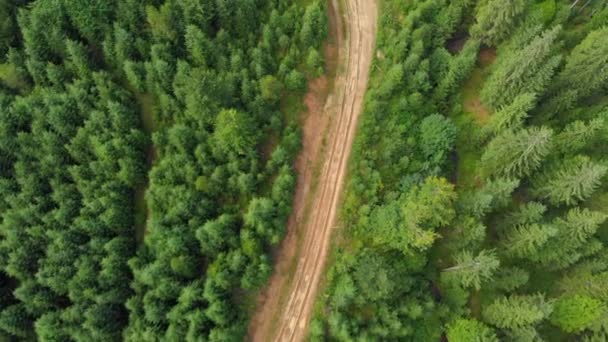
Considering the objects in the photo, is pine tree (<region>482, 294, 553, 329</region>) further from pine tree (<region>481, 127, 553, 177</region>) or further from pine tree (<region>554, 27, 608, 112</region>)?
pine tree (<region>554, 27, 608, 112</region>)

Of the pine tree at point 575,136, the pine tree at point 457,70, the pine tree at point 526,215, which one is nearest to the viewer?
the pine tree at point 526,215

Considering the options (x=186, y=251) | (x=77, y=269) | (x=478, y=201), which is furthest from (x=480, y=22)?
(x=77, y=269)

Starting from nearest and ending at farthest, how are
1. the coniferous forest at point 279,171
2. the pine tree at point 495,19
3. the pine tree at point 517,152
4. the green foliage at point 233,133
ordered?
the pine tree at point 517,152
the coniferous forest at point 279,171
the green foliage at point 233,133
the pine tree at point 495,19

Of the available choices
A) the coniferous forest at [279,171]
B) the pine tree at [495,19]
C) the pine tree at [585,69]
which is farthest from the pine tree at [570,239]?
the pine tree at [495,19]

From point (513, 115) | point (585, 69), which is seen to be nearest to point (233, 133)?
point (513, 115)

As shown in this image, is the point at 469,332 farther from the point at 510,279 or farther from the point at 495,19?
the point at 495,19

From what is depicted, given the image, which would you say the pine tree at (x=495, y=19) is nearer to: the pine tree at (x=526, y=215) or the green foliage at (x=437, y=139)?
the green foliage at (x=437, y=139)

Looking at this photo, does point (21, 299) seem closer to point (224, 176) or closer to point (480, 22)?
point (224, 176)
